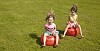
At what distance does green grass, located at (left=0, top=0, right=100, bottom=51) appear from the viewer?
9.35 metres

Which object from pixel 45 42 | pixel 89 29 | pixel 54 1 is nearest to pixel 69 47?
pixel 45 42

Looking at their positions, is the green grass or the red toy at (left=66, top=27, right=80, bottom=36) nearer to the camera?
the green grass

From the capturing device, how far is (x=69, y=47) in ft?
30.8

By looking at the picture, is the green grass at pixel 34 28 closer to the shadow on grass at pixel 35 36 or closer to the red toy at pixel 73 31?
the shadow on grass at pixel 35 36

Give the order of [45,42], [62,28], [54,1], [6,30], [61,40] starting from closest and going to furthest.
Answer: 1. [45,42]
2. [61,40]
3. [6,30]
4. [62,28]
5. [54,1]

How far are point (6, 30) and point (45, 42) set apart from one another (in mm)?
3175

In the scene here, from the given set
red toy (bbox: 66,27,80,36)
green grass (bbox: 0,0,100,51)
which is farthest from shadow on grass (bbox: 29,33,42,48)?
red toy (bbox: 66,27,80,36)

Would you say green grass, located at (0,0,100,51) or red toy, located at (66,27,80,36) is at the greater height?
red toy, located at (66,27,80,36)

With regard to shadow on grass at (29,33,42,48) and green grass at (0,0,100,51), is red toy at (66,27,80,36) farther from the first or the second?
shadow on grass at (29,33,42,48)

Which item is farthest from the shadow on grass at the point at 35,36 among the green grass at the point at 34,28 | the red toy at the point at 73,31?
the red toy at the point at 73,31

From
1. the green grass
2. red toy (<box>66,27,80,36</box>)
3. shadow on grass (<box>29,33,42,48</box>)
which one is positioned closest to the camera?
the green grass

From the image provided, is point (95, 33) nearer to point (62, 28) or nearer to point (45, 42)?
point (62, 28)

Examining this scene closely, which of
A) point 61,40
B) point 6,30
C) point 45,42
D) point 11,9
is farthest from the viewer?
point 11,9

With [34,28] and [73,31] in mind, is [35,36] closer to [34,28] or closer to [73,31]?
[34,28]
